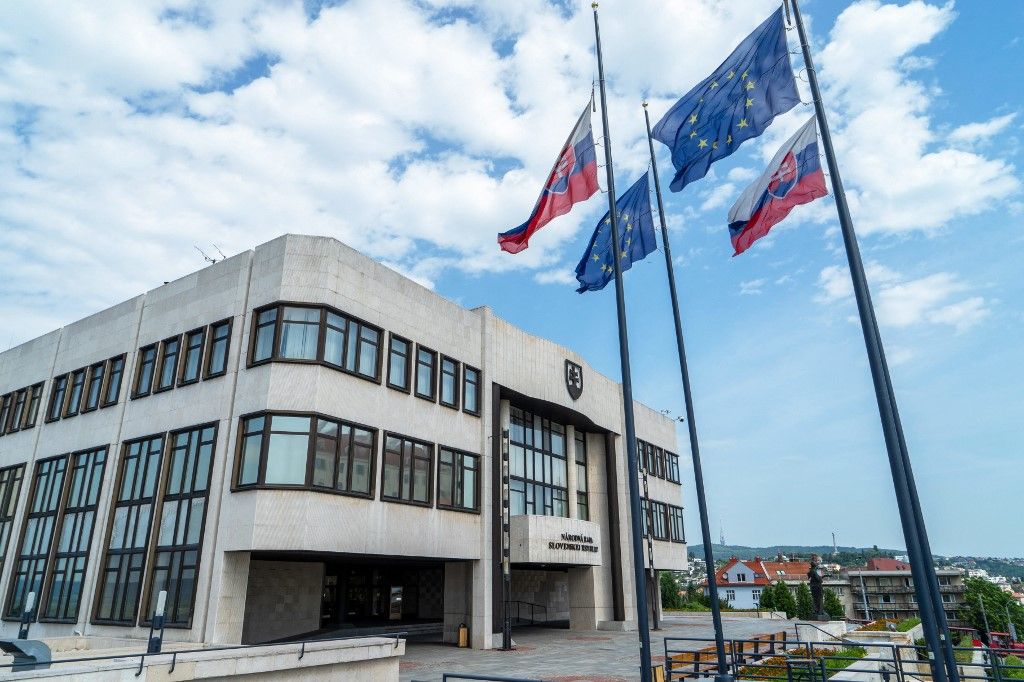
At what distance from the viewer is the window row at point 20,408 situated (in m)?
34.0

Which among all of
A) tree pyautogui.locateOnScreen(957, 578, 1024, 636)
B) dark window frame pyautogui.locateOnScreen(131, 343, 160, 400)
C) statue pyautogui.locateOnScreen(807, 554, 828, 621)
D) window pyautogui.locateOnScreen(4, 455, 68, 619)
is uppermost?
dark window frame pyautogui.locateOnScreen(131, 343, 160, 400)

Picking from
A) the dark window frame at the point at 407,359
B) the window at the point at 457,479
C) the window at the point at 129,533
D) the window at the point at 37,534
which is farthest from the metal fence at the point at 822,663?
the window at the point at 37,534

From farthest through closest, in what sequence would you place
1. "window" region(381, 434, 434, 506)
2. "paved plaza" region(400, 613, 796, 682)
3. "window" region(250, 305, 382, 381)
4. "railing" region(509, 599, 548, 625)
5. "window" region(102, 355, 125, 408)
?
"railing" region(509, 599, 548, 625), "window" region(102, 355, 125, 408), "window" region(381, 434, 434, 506), "window" region(250, 305, 382, 381), "paved plaza" region(400, 613, 796, 682)

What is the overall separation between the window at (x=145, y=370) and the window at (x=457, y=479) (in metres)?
12.0

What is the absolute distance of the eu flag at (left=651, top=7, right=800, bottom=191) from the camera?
1347cm

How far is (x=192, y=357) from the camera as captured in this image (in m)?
27.0

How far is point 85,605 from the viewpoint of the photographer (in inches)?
1017

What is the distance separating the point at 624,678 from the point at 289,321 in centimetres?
1576

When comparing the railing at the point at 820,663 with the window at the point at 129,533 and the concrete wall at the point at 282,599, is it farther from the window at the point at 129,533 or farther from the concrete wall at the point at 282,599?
the window at the point at 129,533

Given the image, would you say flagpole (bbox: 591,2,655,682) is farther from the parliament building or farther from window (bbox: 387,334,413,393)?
window (bbox: 387,334,413,393)

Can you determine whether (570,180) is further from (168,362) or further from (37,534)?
(37,534)

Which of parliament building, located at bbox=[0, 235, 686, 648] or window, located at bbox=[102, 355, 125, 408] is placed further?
window, located at bbox=[102, 355, 125, 408]

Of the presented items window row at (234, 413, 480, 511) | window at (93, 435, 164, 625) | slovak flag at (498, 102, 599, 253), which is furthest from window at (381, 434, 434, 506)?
slovak flag at (498, 102, 599, 253)

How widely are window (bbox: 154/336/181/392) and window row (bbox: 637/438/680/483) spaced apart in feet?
94.0
